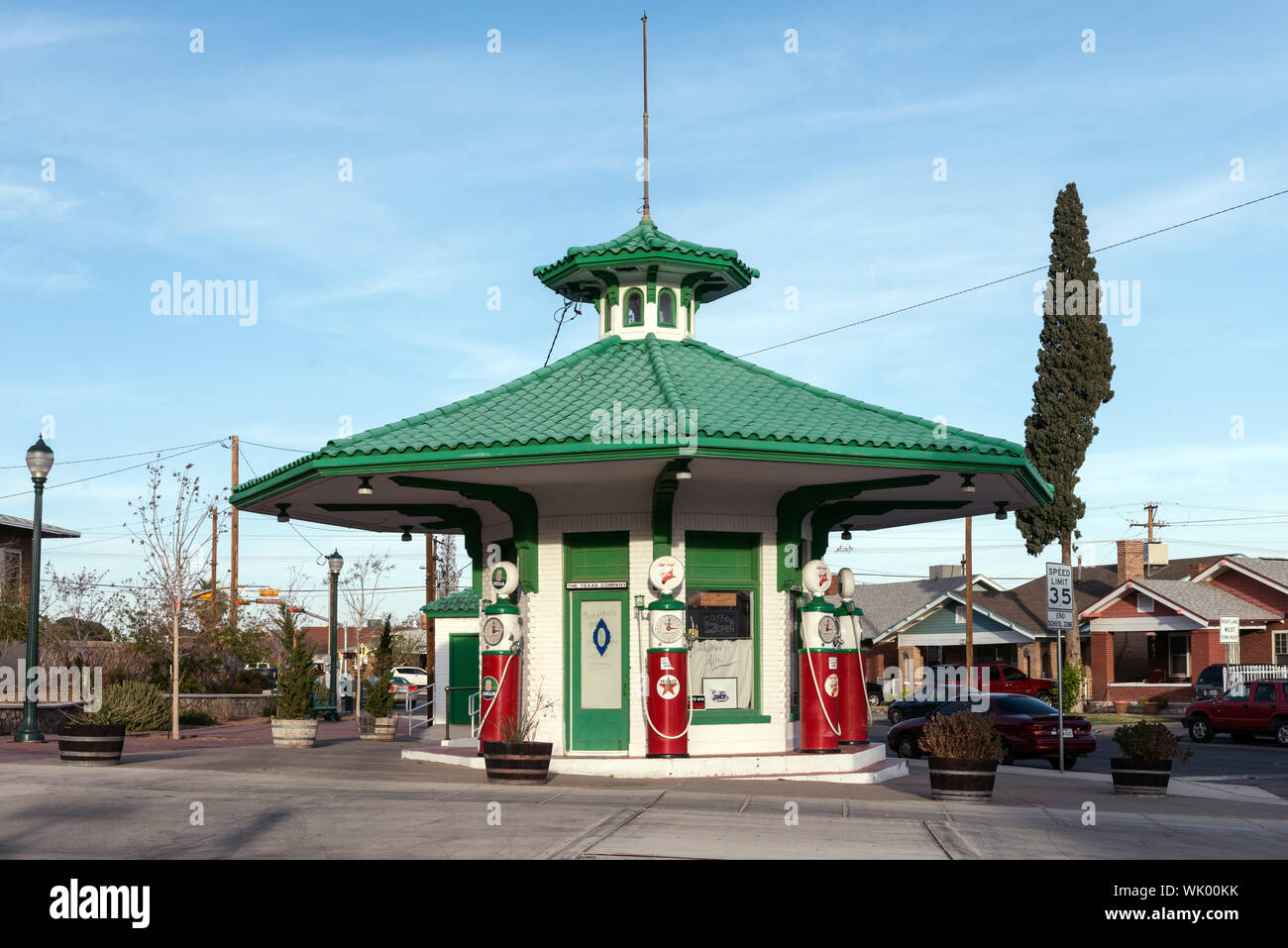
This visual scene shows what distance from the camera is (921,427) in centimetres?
1894

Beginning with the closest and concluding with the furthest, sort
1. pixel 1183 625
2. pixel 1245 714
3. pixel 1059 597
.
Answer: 1. pixel 1059 597
2. pixel 1245 714
3. pixel 1183 625

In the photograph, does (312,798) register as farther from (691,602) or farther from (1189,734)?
(1189,734)

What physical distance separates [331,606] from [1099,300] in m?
35.4

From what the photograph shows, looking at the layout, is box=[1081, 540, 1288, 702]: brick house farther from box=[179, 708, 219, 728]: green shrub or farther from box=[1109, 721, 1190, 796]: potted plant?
box=[179, 708, 219, 728]: green shrub

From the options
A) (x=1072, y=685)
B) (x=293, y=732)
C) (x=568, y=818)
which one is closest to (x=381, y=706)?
(x=293, y=732)

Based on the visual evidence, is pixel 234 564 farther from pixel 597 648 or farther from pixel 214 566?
pixel 597 648

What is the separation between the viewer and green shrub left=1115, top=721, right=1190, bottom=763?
56.9ft

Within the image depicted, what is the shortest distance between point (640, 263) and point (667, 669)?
7.04 metres

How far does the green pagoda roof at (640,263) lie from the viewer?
20.9 meters

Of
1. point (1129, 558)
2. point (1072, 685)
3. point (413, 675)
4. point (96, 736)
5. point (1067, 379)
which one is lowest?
point (413, 675)

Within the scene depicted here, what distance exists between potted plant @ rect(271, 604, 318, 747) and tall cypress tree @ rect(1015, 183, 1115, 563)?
35962 millimetres

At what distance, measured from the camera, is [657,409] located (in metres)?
17.7
